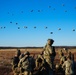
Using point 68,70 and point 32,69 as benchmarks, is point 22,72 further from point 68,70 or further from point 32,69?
point 68,70

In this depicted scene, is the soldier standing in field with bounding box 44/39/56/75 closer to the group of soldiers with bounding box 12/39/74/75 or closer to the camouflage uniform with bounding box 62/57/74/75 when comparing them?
the group of soldiers with bounding box 12/39/74/75

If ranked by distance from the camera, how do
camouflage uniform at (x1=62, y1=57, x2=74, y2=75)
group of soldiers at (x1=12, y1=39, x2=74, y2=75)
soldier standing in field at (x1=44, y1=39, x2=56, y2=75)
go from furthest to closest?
soldier standing in field at (x1=44, y1=39, x2=56, y2=75) < group of soldiers at (x1=12, y1=39, x2=74, y2=75) < camouflage uniform at (x1=62, y1=57, x2=74, y2=75)

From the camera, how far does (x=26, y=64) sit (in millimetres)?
18000

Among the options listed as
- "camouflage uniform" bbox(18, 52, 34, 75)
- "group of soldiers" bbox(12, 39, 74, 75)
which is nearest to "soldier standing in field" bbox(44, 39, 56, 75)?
"group of soldiers" bbox(12, 39, 74, 75)

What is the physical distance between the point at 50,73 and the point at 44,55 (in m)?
1.19

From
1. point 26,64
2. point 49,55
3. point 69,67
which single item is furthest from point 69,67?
point 26,64

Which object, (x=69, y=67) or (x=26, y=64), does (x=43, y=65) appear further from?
(x=69, y=67)

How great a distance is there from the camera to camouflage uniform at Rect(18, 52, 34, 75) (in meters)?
17.9

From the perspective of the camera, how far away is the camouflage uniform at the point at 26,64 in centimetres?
1787

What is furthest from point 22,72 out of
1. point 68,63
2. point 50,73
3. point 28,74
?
point 68,63

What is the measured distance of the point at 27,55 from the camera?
1783 cm

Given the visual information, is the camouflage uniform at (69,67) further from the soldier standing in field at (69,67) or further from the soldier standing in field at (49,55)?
the soldier standing in field at (49,55)

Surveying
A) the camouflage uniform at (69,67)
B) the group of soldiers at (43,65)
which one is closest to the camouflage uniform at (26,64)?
the group of soldiers at (43,65)

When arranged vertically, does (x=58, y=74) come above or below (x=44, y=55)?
below
